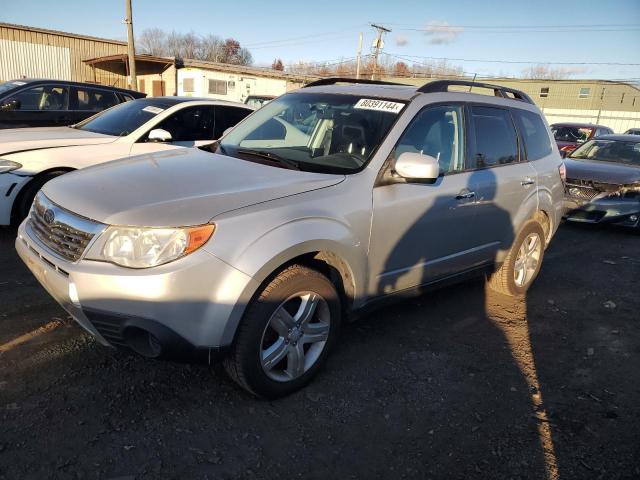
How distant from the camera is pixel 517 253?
4.57m

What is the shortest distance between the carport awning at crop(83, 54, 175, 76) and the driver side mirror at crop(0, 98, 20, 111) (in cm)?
1950

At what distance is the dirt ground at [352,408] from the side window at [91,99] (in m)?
5.33

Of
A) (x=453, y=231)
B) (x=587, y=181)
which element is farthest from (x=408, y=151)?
(x=587, y=181)

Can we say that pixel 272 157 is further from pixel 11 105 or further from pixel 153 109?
pixel 11 105

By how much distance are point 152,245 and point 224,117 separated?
4.47 metres

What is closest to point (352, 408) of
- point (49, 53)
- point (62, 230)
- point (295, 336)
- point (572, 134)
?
point (295, 336)

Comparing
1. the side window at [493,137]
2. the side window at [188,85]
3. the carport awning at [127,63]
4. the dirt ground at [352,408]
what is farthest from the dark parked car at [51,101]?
the side window at [188,85]

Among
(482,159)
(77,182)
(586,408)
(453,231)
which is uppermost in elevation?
(482,159)

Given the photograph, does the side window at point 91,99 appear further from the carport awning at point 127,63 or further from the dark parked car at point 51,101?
the carport awning at point 127,63

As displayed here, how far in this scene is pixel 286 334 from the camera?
275 centimetres

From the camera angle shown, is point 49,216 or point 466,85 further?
point 466,85

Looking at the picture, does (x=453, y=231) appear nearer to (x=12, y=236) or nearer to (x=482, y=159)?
(x=482, y=159)

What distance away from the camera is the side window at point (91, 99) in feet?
27.5

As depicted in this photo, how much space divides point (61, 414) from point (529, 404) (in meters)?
2.70
